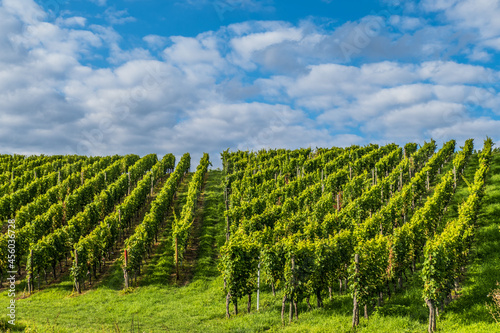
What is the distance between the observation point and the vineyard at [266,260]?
26172 millimetres

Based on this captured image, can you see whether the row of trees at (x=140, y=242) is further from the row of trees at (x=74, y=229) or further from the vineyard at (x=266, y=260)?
the row of trees at (x=74, y=229)

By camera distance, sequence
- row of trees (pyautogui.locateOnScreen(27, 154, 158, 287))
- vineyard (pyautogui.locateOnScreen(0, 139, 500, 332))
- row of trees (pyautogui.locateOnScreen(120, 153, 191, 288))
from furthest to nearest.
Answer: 1. row of trees (pyautogui.locateOnScreen(27, 154, 158, 287))
2. row of trees (pyautogui.locateOnScreen(120, 153, 191, 288))
3. vineyard (pyautogui.locateOnScreen(0, 139, 500, 332))

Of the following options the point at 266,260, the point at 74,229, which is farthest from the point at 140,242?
the point at 266,260

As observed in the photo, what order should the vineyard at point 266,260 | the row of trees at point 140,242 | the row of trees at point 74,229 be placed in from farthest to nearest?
the row of trees at point 74,229, the row of trees at point 140,242, the vineyard at point 266,260

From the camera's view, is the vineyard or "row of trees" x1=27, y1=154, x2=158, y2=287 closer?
the vineyard

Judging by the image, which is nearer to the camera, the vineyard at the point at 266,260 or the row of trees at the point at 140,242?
the vineyard at the point at 266,260

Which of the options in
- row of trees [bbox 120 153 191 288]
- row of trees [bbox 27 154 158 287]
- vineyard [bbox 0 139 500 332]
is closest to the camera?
vineyard [bbox 0 139 500 332]

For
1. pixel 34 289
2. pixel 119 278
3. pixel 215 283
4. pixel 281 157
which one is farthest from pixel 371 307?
pixel 281 157

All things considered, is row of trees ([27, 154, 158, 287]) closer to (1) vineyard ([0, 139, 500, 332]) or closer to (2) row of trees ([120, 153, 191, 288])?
(1) vineyard ([0, 139, 500, 332])

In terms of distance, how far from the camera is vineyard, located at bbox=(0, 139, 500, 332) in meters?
26.2

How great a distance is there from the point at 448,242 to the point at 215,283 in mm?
24683

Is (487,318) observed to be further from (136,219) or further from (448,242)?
(136,219)

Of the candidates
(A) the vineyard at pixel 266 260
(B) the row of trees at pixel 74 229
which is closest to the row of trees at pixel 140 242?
(A) the vineyard at pixel 266 260

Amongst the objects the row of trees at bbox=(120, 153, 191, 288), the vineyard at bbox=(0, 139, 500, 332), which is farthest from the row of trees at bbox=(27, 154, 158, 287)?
the row of trees at bbox=(120, 153, 191, 288)
